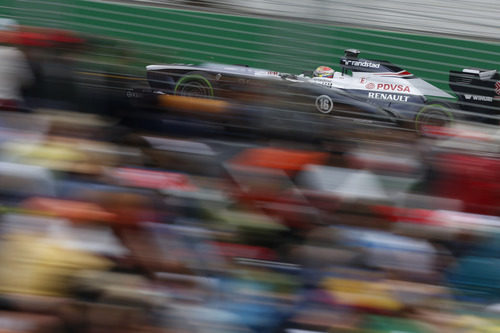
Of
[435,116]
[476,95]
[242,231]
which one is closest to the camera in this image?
[242,231]

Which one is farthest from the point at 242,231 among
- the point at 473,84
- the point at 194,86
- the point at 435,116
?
the point at 473,84

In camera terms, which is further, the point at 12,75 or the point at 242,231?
the point at 12,75

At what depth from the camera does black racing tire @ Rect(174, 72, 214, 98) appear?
8.04 feet

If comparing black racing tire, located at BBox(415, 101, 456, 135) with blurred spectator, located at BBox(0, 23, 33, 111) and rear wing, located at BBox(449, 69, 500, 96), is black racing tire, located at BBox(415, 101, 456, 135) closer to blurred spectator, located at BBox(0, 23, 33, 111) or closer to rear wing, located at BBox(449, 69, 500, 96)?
rear wing, located at BBox(449, 69, 500, 96)

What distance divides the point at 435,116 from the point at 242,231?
96cm

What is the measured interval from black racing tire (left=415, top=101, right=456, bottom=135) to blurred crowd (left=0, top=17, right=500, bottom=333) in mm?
120

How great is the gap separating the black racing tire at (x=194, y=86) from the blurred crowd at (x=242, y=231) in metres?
0.19

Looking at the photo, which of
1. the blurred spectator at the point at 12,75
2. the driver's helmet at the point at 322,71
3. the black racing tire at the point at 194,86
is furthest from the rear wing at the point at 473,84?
the blurred spectator at the point at 12,75

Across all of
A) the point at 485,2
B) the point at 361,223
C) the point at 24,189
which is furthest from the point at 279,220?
the point at 485,2

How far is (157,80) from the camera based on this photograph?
8.26 feet

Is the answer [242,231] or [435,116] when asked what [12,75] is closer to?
[242,231]

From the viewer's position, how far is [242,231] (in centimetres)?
218

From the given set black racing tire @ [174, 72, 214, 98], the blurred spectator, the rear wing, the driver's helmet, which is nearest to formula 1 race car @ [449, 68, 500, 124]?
the rear wing

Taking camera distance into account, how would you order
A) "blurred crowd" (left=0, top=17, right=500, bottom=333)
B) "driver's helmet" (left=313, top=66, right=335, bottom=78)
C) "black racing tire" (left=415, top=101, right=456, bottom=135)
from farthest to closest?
"black racing tire" (left=415, top=101, right=456, bottom=135) < "driver's helmet" (left=313, top=66, right=335, bottom=78) < "blurred crowd" (left=0, top=17, right=500, bottom=333)
